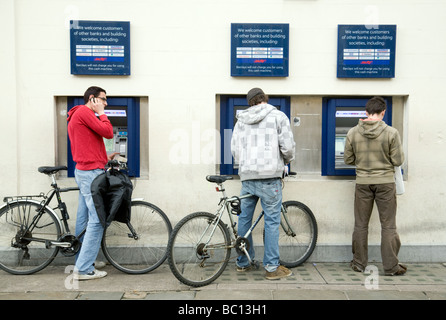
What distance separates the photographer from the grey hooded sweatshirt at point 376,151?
15.8 ft

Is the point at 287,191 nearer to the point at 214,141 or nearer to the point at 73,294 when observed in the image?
the point at 214,141

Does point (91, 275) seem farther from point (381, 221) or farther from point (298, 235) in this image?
point (381, 221)

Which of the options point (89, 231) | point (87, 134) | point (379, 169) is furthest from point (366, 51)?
point (89, 231)

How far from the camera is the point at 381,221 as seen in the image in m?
4.96

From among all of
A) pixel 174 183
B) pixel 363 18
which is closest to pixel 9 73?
pixel 174 183

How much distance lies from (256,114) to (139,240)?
6.69ft

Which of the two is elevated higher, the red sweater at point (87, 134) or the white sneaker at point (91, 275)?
the red sweater at point (87, 134)

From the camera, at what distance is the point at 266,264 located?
189 inches

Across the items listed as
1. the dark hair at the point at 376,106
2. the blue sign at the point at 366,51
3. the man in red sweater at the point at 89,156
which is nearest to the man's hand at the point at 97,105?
the man in red sweater at the point at 89,156

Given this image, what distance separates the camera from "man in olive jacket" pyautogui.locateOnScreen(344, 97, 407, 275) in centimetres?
482

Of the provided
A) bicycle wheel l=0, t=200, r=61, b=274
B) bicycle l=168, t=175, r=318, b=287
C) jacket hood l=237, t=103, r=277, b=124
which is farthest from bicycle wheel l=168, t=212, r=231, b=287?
bicycle wheel l=0, t=200, r=61, b=274

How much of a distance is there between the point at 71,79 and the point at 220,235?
2653 mm

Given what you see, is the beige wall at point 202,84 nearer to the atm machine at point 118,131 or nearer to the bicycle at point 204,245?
the atm machine at point 118,131

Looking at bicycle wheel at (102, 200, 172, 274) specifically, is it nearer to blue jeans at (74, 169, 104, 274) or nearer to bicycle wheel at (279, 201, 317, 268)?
blue jeans at (74, 169, 104, 274)
